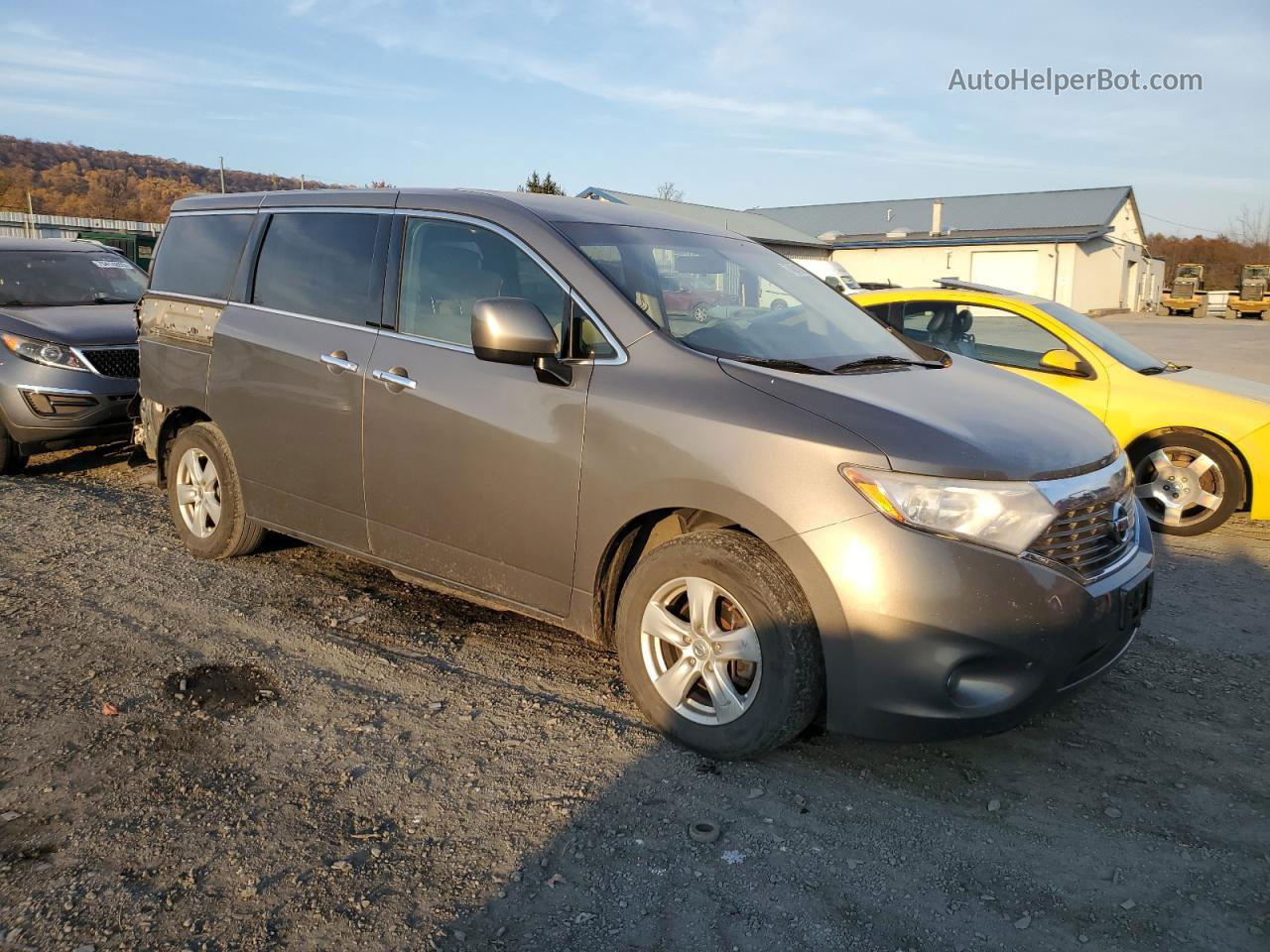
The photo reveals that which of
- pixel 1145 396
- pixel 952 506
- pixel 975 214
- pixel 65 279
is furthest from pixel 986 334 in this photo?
pixel 975 214

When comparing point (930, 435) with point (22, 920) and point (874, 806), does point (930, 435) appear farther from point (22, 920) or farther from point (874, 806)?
point (22, 920)

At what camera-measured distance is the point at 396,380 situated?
413 centimetres

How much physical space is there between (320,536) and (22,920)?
2377 millimetres

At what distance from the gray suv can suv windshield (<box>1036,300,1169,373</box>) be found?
692 cm

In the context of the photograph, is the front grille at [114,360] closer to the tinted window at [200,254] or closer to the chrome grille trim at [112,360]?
the chrome grille trim at [112,360]

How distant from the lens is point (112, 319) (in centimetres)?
785

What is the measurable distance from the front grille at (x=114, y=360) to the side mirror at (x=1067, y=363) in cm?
680

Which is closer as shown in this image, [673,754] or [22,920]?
[22,920]

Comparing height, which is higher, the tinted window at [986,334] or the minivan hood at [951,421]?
the tinted window at [986,334]

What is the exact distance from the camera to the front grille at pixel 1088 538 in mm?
3068

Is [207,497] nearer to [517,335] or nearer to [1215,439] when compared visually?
[517,335]

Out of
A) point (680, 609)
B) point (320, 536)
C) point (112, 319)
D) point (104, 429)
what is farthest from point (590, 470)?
point (112, 319)

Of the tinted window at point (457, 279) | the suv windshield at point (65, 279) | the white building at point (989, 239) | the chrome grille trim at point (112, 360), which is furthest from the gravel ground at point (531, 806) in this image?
the white building at point (989, 239)

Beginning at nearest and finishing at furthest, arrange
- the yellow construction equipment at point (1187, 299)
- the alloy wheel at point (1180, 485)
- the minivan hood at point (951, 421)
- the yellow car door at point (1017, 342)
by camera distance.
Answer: the minivan hood at point (951, 421), the alloy wheel at point (1180, 485), the yellow car door at point (1017, 342), the yellow construction equipment at point (1187, 299)
